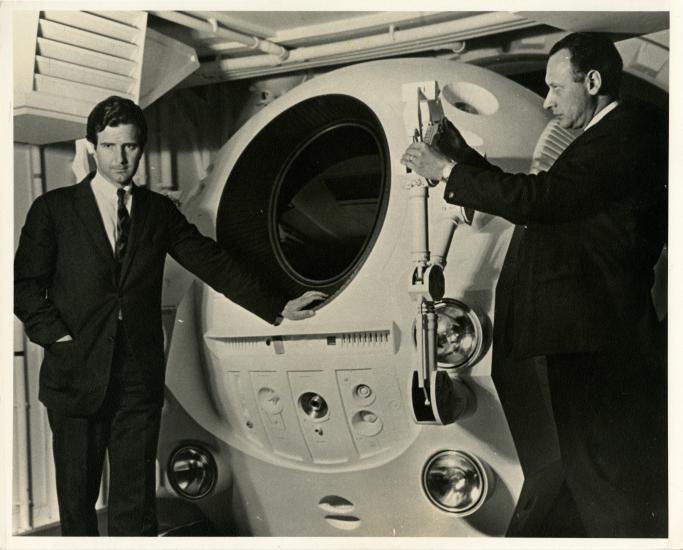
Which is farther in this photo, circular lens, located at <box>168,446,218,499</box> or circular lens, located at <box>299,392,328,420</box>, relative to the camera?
circular lens, located at <box>168,446,218,499</box>

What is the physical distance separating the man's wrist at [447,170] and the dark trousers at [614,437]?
12.6 inches

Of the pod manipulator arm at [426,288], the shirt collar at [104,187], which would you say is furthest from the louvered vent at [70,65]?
the pod manipulator arm at [426,288]

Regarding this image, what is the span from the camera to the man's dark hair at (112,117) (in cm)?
138

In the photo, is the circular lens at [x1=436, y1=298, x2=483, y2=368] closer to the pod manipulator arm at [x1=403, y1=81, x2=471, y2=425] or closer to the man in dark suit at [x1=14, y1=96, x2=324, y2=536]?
the pod manipulator arm at [x1=403, y1=81, x2=471, y2=425]

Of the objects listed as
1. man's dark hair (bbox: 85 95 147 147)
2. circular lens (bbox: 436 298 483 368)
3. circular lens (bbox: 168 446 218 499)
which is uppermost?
man's dark hair (bbox: 85 95 147 147)

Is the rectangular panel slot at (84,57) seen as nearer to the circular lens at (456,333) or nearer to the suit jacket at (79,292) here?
the suit jacket at (79,292)

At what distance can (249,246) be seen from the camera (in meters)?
1.44

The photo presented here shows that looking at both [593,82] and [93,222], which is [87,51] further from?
[593,82]

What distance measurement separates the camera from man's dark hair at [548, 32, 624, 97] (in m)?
1.22

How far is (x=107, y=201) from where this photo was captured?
1.37 metres

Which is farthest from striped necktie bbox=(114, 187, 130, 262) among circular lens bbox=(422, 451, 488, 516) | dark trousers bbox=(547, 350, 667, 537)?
dark trousers bbox=(547, 350, 667, 537)

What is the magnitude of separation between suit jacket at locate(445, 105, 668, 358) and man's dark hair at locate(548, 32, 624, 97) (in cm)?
4

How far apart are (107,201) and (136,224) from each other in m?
0.06
